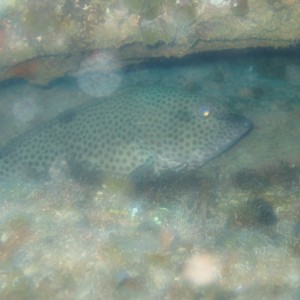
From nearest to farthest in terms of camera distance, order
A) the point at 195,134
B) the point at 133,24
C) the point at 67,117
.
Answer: the point at 133,24, the point at 195,134, the point at 67,117

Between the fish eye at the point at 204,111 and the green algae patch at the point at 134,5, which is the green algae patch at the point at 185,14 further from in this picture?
the fish eye at the point at 204,111

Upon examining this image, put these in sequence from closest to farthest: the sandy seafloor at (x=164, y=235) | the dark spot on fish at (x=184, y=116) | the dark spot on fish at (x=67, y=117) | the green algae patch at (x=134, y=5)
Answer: the sandy seafloor at (x=164, y=235), the green algae patch at (x=134, y=5), the dark spot on fish at (x=184, y=116), the dark spot on fish at (x=67, y=117)

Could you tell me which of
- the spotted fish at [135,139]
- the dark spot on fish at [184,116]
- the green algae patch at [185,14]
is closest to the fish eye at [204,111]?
the spotted fish at [135,139]

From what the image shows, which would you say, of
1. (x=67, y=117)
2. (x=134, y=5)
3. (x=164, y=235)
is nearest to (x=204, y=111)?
(x=134, y=5)

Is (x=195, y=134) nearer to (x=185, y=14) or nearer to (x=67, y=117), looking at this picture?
(x=185, y=14)

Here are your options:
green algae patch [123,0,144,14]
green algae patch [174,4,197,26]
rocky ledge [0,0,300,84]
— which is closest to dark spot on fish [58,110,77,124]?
rocky ledge [0,0,300,84]

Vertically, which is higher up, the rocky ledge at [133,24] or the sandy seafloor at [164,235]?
the rocky ledge at [133,24]
